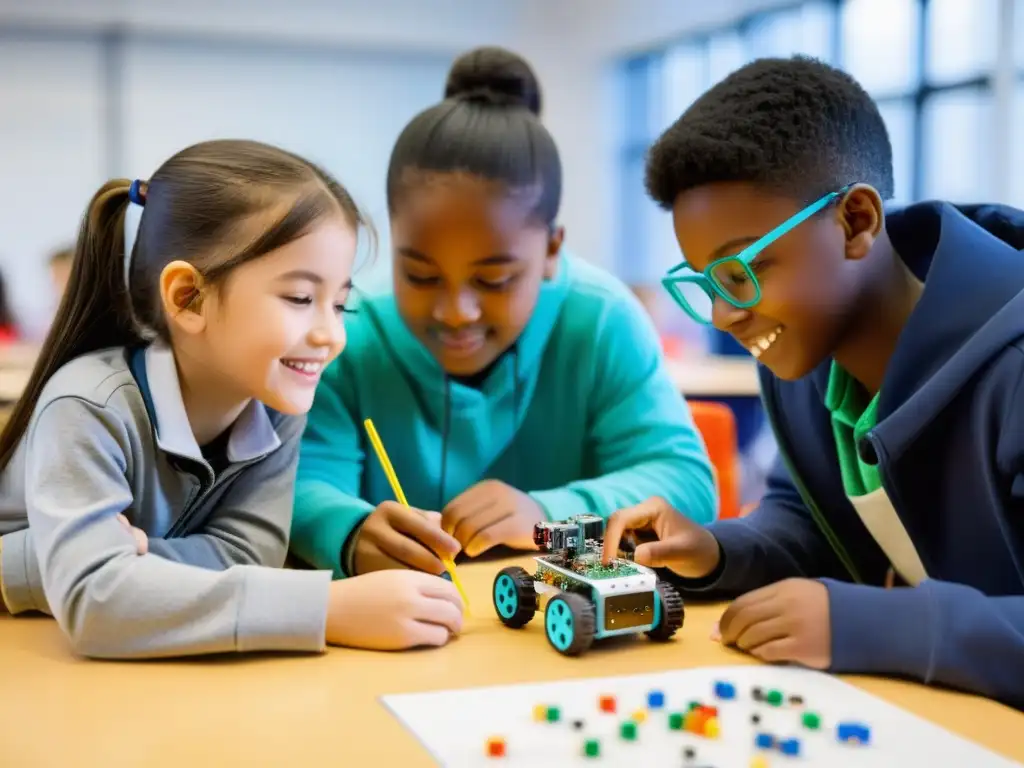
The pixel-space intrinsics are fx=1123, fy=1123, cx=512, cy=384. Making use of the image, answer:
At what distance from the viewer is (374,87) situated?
7.99 meters

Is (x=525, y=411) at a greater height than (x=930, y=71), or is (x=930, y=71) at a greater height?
(x=930, y=71)

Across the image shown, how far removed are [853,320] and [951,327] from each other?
0.11m

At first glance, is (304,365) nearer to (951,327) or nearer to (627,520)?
(627,520)

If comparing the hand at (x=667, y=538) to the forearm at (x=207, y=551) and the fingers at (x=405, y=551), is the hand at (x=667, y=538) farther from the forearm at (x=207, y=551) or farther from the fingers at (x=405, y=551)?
the forearm at (x=207, y=551)

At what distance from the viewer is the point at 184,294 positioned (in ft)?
3.58

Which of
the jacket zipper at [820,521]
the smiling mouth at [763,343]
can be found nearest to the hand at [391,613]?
the smiling mouth at [763,343]

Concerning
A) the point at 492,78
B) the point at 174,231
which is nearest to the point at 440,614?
the point at 174,231

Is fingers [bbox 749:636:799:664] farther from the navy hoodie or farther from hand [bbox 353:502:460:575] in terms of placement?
hand [bbox 353:502:460:575]

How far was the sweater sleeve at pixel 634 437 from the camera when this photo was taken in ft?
4.42

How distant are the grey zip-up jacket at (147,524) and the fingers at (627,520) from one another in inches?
11.4

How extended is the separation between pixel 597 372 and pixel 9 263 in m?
6.55

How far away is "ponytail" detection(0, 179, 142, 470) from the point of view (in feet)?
3.77

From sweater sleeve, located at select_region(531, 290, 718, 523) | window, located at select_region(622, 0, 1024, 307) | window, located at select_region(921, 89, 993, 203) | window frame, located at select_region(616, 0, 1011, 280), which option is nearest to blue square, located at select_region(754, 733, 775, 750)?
sweater sleeve, located at select_region(531, 290, 718, 523)

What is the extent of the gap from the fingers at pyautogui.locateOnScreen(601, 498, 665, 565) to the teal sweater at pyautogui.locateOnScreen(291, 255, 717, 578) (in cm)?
23
